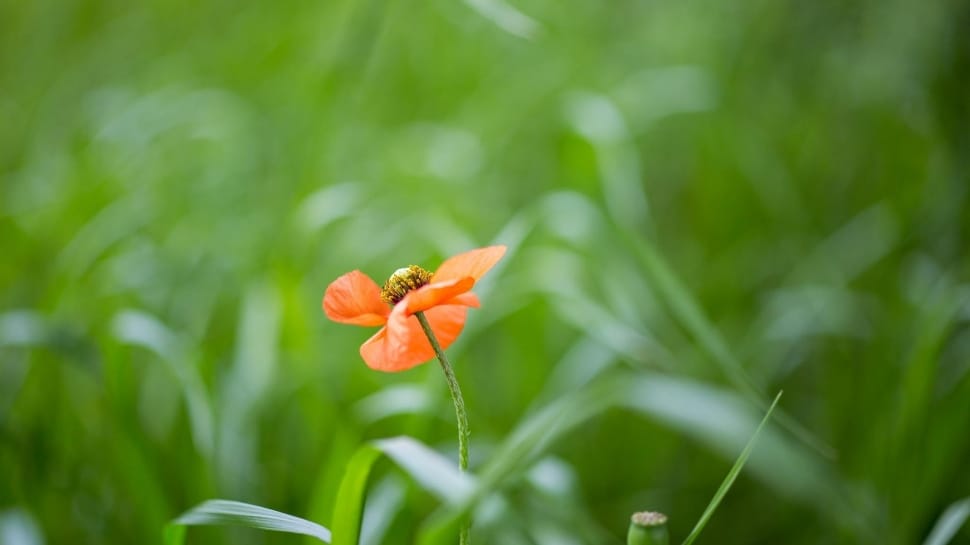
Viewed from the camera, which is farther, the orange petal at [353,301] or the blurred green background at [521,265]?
the blurred green background at [521,265]

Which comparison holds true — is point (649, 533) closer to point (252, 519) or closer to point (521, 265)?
point (252, 519)

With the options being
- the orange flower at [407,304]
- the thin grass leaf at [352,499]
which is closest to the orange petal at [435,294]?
the orange flower at [407,304]

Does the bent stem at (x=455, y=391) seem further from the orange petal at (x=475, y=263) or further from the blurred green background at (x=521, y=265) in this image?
the blurred green background at (x=521, y=265)

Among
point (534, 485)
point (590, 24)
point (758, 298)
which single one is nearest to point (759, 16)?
point (590, 24)

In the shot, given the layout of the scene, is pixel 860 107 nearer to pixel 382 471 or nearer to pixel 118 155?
pixel 382 471

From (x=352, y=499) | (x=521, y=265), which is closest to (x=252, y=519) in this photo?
(x=352, y=499)

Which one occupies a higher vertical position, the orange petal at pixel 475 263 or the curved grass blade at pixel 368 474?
the orange petal at pixel 475 263
